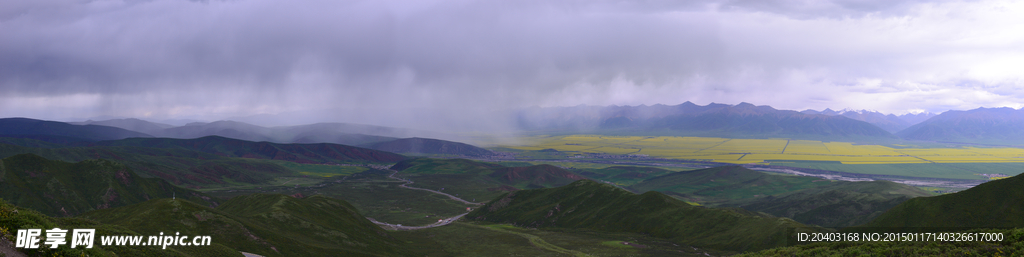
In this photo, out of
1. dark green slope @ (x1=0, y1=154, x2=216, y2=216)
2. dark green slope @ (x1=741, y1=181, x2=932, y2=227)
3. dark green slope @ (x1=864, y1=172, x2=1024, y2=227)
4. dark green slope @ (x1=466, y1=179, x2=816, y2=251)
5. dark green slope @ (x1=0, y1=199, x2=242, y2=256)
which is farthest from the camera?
dark green slope @ (x1=741, y1=181, x2=932, y2=227)

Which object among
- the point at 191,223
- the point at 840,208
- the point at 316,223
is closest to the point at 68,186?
the point at 316,223

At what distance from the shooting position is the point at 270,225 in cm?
10738

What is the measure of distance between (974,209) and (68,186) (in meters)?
257

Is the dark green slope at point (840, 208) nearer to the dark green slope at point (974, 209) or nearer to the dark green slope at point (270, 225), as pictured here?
the dark green slope at point (974, 209)

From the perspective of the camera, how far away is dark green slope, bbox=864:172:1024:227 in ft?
275

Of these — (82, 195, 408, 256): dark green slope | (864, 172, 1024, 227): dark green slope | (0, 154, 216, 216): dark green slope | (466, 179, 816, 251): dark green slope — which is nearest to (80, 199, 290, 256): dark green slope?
(82, 195, 408, 256): dark green slope

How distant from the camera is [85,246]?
3784cm

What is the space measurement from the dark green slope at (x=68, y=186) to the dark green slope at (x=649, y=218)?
452 ft

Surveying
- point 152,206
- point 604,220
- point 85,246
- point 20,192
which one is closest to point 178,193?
point 20,192

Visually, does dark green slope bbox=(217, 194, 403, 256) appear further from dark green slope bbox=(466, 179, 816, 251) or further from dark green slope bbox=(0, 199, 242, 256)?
dark green slope bbox=(466, 179, 816, 251)

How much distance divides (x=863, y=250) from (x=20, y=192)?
223366 millimetres

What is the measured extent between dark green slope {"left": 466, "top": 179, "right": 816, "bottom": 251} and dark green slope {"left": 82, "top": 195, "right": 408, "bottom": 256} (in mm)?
68338

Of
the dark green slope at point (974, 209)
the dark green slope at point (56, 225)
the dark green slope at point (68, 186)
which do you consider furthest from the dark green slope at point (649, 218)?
the dark green slope at point (68, 186)

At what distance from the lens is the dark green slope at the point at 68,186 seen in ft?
495
